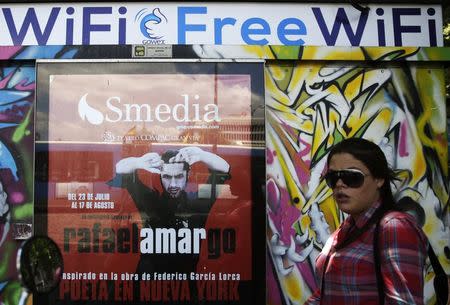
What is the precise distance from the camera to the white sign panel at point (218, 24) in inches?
142

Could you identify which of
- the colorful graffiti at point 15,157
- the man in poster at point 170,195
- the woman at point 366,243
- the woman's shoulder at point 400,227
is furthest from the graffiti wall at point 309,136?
the woman's shoulder at point 400,227

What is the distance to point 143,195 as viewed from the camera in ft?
11.1

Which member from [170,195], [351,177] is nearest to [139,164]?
[170,195]

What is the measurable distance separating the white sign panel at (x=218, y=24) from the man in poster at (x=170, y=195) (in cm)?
95

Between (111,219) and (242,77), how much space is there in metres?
1.46

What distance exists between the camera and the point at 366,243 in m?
1.86

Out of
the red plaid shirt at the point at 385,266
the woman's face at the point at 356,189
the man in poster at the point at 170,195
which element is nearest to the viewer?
the red plaid shirt at the point at 385,266

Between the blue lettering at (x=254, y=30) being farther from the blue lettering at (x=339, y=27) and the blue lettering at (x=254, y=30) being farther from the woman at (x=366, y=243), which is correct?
the woman at (x=366, y=243)

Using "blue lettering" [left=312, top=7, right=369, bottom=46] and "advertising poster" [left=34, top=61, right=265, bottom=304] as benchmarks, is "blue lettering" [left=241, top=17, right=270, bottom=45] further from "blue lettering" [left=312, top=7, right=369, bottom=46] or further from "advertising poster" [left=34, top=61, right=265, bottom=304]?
"blue lettering" [left=312, top=7, right=369, bottom=46]

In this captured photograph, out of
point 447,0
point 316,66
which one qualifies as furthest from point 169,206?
point 447,0

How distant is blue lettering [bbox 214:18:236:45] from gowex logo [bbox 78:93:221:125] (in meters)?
0.56

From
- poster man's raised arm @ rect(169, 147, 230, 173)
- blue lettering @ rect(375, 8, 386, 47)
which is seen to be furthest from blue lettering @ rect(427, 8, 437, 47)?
poster man's raised arm @ rect(169, 147, 230, 173)

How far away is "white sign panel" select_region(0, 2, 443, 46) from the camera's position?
362 centimetres

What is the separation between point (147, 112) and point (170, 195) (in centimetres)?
66
